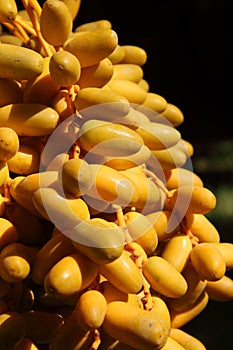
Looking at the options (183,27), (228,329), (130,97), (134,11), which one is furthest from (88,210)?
(183,27)

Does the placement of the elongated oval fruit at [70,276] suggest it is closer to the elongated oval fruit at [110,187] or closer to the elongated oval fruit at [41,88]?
the elongated oval fruit at [110,187]

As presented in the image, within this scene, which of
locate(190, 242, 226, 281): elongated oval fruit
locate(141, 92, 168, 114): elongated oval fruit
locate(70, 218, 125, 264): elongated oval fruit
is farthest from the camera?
locate(141, 92, 168, 114): elongated oval fruit

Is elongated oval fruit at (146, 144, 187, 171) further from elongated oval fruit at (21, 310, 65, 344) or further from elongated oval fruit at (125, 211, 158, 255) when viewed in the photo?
elongated oval fruit at (21, 310, 65, 344)

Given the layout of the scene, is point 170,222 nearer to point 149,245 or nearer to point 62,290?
point 149,245

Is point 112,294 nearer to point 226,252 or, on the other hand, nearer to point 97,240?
point 97,240

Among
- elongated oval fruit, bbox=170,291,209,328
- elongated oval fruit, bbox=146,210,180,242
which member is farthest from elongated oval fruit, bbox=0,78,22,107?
elongated oval fruit, bbox=170,291,209,328
